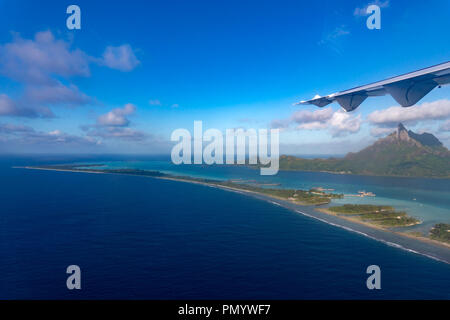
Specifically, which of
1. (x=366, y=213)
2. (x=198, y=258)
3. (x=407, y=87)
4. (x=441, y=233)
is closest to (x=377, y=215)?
(x=366, y=213)

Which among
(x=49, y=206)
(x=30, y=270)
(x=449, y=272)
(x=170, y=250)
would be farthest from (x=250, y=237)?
(x=49, y=206)

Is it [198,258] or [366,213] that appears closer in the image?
[198,258]

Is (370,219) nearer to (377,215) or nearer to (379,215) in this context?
(377,215)

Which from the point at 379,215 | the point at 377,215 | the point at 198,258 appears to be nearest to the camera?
the point at 198,258

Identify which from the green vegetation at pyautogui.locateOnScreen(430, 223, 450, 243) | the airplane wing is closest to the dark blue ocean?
the green vegetation at pyautogui.locateOnScreen(430, 223, 450, 243)

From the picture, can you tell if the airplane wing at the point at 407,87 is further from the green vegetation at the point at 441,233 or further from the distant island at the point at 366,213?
the green vegetation at the point at 441,233

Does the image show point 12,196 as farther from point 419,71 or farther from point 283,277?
point 419,71

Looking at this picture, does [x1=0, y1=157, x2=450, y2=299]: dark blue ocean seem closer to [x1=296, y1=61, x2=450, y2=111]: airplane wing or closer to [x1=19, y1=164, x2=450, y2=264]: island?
[x1=19, y1=164, x2=450, y2=264]: island
